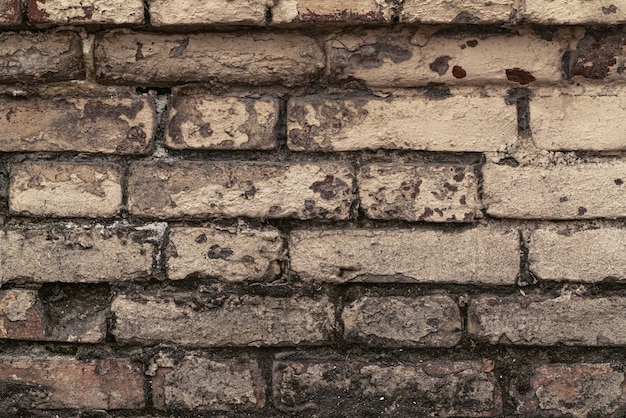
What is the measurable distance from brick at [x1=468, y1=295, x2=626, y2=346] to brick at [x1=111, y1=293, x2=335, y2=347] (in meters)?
0.29

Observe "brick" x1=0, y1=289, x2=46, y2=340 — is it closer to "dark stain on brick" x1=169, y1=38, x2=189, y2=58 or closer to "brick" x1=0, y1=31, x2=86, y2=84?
"brick" x1=0, y1=31, x2=86, y2=84

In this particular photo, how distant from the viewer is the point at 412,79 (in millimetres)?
1147

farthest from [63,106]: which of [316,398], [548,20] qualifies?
[548,20]

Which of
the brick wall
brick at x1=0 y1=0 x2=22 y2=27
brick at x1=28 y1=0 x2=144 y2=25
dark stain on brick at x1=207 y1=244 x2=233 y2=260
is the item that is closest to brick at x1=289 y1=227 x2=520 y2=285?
the brick wall

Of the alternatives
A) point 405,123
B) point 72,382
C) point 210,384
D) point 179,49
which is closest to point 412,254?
point 405,123

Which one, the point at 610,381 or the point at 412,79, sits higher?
the point at 412,79

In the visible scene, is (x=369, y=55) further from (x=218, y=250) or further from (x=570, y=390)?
(x=570, y=390)

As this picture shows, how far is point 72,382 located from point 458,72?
91 centimetres

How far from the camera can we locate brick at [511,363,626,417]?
3.88 feet

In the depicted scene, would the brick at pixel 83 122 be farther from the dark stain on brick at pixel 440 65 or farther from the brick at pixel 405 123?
the dark stain on brick at pixel 440 65

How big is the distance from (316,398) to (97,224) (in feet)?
1.71

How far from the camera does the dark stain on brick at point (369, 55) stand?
1139mm

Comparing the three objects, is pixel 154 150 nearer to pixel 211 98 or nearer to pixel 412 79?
pixel 211 98

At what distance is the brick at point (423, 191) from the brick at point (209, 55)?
0.74ft
